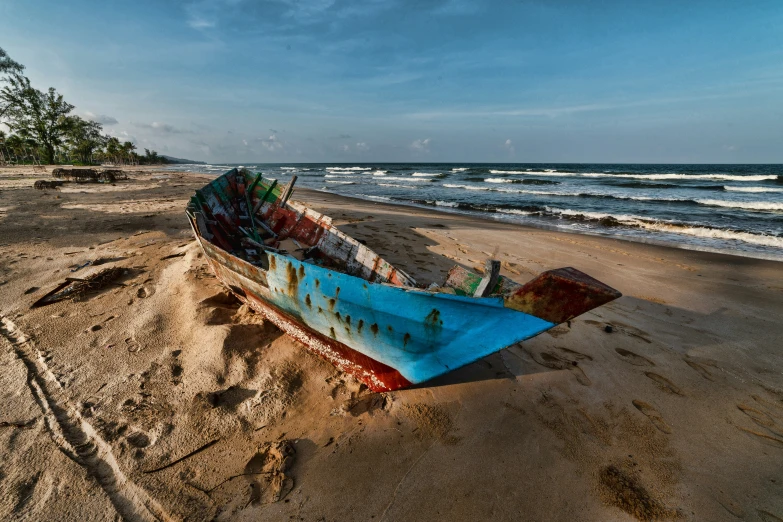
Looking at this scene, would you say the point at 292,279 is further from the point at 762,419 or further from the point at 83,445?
the point at 762,419

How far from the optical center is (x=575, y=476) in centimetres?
239

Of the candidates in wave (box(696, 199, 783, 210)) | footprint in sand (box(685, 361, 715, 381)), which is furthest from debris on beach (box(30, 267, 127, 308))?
wave (box(696, 199, 783, 210))

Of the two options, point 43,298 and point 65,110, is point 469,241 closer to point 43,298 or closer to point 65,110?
point 43,298

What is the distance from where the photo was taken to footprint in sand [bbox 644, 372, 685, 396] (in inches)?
129

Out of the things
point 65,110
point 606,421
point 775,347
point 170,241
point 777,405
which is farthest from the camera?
point 65,110

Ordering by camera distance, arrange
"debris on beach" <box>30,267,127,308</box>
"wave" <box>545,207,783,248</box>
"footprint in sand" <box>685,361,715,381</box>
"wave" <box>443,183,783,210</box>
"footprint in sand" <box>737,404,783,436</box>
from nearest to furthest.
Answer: "footprint in sand" <box>737,404,783,436</box> → "footprint in sand" <box>685,361,715,381</box> → "debris on beach" <box>30,267,127,308</box> → "wave" <box>545,207,783,248</box> → "wave" <box>443,183,783,210</box>

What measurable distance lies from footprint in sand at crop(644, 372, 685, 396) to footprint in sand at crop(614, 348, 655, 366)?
0.17m

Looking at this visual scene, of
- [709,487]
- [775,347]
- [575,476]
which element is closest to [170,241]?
[575,476]

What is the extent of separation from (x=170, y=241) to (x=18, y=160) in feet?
249

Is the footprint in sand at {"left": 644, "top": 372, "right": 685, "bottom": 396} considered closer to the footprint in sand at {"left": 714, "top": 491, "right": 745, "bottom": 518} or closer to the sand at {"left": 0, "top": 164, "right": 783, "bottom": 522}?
the sand at {"left": 0, "top": 164, "right": 783, "bottom": 522}

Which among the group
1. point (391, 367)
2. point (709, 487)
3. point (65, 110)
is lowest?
point (709, 487)

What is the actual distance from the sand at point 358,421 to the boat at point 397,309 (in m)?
0.35

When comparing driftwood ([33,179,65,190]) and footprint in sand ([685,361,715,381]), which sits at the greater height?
driftwood ([33,179,65,190])

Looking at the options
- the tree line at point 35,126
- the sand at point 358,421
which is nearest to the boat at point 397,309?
the sand at point 358,421
